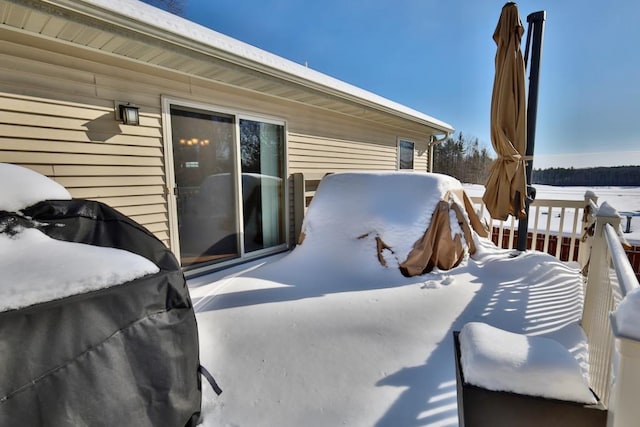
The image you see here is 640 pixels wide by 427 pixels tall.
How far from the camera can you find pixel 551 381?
0.95 metres

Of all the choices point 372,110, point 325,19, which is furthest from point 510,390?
point 325,19

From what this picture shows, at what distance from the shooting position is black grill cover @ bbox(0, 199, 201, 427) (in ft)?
3.09

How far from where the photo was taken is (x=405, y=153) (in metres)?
8.09

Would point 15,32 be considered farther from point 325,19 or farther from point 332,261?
point 325,19

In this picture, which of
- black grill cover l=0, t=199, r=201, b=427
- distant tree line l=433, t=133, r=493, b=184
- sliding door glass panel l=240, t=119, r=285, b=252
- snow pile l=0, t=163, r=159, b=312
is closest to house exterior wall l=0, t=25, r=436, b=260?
sliding door glass panel l=240, t=119, r=285, b=252

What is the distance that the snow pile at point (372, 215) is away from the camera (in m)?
3.48

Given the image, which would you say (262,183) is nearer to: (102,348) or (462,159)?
(102,348)

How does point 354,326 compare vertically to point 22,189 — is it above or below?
below

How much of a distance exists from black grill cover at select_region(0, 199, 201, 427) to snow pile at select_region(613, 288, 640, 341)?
1.54 meters

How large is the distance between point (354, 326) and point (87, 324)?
5.89 feet

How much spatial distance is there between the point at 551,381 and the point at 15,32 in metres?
4.06

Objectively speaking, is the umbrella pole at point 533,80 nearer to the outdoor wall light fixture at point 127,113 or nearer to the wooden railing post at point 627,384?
the wooden railing post at point 627,384

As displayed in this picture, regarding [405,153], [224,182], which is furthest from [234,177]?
[405,153]

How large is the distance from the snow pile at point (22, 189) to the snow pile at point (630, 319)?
2.41 metres
